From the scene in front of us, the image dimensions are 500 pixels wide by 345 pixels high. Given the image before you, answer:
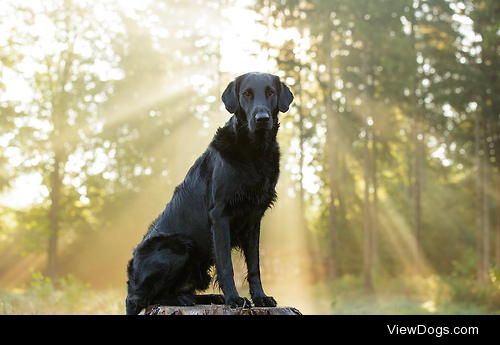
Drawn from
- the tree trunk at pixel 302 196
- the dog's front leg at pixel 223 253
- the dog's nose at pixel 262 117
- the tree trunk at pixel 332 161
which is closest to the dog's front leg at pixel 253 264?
the dog's front leg at pixel 223 253

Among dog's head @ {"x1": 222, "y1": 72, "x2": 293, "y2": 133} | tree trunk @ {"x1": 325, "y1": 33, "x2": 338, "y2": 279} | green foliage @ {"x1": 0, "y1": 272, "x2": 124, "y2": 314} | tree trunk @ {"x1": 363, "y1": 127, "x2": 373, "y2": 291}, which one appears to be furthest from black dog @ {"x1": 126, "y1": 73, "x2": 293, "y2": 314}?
tree trunk @ {"x1": 325, "y1": 33, "x2": 338, "y2": 279}

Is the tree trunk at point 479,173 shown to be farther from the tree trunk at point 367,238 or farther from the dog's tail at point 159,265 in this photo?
the dog's tail at point 159,265

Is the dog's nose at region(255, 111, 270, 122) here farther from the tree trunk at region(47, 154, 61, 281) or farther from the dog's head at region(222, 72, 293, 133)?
the tree trunk at region(47, 154, 61, 281)

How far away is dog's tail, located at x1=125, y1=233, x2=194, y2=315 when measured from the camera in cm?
681

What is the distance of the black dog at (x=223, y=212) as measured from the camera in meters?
6.56

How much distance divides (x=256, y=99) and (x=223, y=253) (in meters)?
1.47

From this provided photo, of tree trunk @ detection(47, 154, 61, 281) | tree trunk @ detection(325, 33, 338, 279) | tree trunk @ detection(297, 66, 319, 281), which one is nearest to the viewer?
tree trunk @ detection(325, 33, 338, 279)

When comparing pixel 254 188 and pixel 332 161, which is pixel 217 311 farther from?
pixel 332 161

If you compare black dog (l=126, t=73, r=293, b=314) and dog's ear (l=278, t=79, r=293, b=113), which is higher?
dog's ear (l=278, t=79, r=293, b=113)

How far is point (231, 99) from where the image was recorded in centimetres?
663

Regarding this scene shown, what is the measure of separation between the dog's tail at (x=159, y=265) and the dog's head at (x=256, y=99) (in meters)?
1.38

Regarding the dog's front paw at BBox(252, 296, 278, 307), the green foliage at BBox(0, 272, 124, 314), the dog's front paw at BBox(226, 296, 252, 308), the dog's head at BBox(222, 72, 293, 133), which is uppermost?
the green foliage at BBox(0, 272, 124, 314)

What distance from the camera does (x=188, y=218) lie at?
23.1 feet

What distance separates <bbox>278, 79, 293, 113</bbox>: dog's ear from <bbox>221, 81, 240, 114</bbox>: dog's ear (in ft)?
1.31
